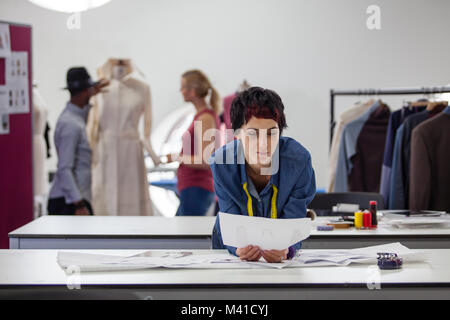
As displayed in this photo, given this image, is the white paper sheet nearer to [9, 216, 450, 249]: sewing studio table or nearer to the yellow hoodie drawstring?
the yellow hoodie drawstring

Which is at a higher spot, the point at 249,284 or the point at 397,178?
the point at 397,178

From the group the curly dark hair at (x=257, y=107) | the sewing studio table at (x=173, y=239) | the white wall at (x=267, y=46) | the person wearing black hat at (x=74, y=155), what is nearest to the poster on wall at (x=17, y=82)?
the person wearing black hat at (x=74, y=155)

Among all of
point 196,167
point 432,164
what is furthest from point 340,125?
point 196,167

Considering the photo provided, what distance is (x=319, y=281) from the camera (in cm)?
174

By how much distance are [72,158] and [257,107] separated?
2.12 m

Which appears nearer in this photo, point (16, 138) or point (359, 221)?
point (359, 221)

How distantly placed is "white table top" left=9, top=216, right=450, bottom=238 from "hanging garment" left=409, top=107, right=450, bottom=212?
3.07 ft

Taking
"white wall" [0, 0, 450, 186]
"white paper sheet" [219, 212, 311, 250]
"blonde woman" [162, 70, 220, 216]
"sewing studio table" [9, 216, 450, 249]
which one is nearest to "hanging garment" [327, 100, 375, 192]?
"blonde woman" [162, 70, 220, 216]

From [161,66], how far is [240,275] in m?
4.39

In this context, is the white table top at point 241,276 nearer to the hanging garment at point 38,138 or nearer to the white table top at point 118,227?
the white table top at point 118,227

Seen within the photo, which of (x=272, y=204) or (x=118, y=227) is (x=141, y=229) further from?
(x=272, y=204)

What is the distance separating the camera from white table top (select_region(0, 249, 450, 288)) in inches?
67.9

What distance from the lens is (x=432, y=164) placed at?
378 cm
